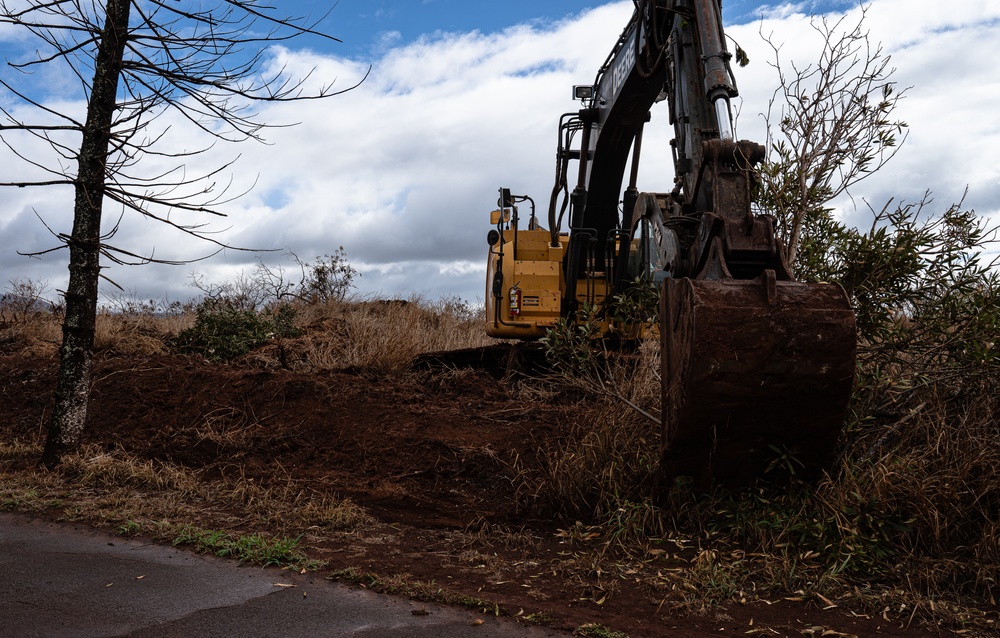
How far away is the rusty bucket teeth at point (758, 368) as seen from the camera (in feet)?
14.9

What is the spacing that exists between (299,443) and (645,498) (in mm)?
3322

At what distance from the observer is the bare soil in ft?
14.2

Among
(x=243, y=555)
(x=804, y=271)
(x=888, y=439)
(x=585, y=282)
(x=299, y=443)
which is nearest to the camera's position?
(x=243, y=555)

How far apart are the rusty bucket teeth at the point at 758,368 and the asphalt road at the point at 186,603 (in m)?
1.52

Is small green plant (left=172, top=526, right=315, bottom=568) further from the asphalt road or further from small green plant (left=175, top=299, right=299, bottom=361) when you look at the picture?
small green plant (left=175, top=299, right=299, bottom=361)

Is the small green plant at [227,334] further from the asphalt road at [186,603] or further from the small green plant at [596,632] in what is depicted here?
the small green plant at [596,632]

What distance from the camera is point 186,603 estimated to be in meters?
4.27

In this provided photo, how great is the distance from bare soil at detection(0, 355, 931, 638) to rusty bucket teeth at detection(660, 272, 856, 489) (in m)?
0.86

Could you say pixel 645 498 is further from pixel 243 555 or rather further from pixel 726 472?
pixel 243 555

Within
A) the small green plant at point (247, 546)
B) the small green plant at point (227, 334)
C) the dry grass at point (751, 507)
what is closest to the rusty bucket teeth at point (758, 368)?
the dry grass at point (751, 507)

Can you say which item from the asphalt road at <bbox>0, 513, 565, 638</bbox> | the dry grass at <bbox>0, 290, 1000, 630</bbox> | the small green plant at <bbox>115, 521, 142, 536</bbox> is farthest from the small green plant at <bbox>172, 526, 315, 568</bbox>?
the small green plant at <bbox>115, 521, 142, 536</bbox>

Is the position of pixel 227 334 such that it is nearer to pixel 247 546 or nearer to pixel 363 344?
pixel 363 344

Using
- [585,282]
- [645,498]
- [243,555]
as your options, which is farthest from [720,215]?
[585,282]

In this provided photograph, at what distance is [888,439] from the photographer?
563 cm
